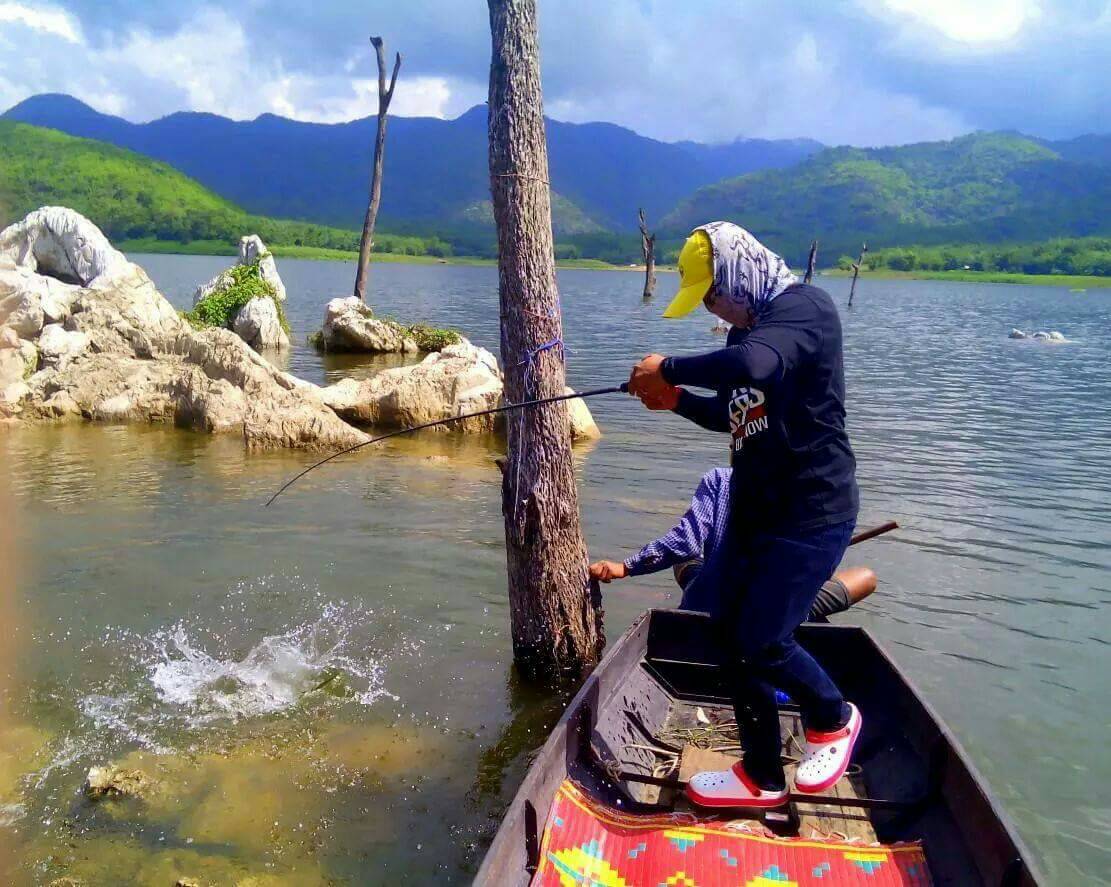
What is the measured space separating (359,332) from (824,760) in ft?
72.8

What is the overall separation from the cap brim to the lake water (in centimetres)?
326

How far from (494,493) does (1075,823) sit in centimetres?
804

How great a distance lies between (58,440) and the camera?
1405 centimetres

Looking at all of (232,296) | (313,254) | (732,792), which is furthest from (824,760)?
(313,254)

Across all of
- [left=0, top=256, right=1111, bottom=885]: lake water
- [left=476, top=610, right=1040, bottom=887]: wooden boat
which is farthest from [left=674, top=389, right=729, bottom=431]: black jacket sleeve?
[left=0, top=256, right=1111, bottom=885]: lake water

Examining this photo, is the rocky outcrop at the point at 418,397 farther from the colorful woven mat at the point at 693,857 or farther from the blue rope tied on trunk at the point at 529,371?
the colorful woven mat at the point at 693,857

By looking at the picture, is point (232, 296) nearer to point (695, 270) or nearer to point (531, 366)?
A: point (531, 366)

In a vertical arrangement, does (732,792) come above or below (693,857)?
above

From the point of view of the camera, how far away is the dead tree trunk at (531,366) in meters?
5.92

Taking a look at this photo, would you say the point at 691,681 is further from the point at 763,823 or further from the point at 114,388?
the point at 114,388

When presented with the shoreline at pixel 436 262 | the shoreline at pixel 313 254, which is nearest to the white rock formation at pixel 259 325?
the shoreline at pixel 313 254

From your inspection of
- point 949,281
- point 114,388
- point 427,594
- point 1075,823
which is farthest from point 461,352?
point 949,281

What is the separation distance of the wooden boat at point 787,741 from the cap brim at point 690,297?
6.86 feet

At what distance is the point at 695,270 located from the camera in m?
4.12
